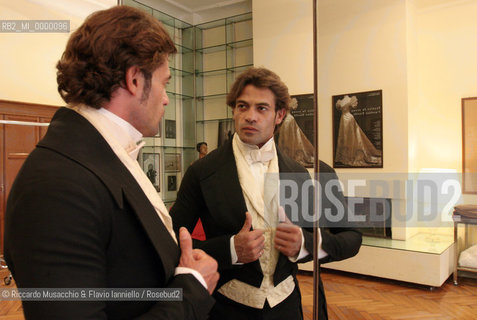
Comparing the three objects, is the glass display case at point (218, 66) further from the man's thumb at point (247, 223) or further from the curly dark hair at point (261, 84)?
the man's thumb at point (247, 223)

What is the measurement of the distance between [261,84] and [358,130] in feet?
0.59

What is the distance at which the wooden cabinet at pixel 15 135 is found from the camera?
253 cm

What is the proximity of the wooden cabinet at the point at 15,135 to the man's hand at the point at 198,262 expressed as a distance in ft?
8.34

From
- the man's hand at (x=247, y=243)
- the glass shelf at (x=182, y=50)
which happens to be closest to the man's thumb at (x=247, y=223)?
the man's hand at (x=247, y=243)

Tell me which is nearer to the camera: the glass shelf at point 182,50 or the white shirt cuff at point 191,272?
the white shirt cuff at point 191,272

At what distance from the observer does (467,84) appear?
426mm

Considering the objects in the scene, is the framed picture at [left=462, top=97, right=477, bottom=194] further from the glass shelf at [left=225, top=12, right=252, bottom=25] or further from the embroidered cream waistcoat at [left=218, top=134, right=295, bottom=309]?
the glass shelf at [left=225, top=12, right=252, bottom=25]

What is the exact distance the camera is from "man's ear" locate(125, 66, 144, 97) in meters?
0.47

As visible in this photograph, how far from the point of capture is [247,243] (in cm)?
57

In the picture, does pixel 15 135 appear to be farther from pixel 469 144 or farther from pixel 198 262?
pixel 469 144

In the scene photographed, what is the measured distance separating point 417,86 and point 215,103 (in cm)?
35

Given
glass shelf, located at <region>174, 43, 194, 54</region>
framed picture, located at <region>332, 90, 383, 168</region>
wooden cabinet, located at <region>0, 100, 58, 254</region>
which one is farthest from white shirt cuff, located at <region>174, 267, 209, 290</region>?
wooden cabinet, located at <region>0, 100, 58, 254</region>

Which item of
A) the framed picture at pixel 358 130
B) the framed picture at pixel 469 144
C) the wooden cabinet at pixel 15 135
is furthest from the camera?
the wooden cabinet at pixel 15 135

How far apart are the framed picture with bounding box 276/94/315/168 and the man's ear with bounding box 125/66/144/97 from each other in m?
0.29
